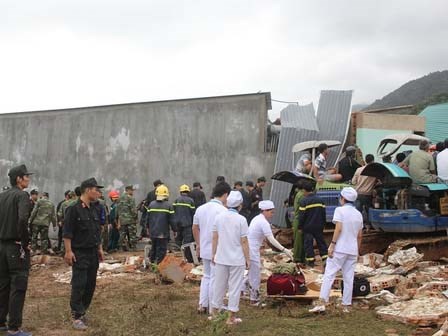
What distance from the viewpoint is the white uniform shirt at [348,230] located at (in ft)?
25.8

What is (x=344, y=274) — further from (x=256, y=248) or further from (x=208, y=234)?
(x=208, y=234)

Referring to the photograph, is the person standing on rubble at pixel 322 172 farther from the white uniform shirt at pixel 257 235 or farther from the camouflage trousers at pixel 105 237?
the camouflage trousers at pixel 105 237

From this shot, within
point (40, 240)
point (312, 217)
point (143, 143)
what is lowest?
point (40, 240)

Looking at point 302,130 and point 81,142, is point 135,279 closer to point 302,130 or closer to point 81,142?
point 302,130

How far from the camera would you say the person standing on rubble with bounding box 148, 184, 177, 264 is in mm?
11985

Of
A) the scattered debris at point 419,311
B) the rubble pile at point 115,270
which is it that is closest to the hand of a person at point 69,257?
the scattered debris at point 419,311

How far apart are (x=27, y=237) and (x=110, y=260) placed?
7522 millimetres

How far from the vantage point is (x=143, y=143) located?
1973cm

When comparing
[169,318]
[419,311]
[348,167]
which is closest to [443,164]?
[348,167]

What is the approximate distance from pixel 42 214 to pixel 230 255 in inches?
373

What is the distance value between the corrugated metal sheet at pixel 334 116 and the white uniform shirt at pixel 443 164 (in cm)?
600

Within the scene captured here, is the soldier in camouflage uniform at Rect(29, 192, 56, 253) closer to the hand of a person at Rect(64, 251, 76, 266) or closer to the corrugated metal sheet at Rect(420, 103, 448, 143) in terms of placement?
the hand of a person at Rect(64, 251, 76, 266)

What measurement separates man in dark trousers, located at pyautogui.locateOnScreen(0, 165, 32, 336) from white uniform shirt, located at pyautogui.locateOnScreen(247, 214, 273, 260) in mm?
3320

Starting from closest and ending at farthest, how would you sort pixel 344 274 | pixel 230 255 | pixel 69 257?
pixel 69 257, pixel 230 255, pixel 344 274
